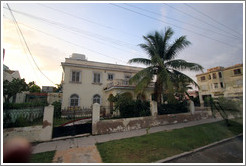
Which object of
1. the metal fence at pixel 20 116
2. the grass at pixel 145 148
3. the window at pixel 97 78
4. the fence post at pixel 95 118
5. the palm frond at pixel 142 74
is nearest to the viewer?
the grass at pixel 145 148

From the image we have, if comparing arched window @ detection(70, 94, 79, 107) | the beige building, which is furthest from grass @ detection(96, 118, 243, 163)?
arched window @ detection(70, 94, 79, 107)

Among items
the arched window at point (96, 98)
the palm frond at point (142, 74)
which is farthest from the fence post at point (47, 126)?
the arched window at point (96, 98)

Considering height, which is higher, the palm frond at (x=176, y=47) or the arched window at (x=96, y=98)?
the palm frond at (x=176, y=47)

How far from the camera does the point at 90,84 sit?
46.6ft

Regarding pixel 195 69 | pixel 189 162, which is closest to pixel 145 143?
pixel 189 162

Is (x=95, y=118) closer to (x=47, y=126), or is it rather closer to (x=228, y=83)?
(x=47, y=126)

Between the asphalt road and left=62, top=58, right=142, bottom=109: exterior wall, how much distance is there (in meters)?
11.4

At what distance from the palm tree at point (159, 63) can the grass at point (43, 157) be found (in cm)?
661

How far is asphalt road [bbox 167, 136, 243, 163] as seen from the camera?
12.8 feet

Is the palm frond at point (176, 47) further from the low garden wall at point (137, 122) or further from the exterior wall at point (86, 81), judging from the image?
the exterior wall at point (86, 81)

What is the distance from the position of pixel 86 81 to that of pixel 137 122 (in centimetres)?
935

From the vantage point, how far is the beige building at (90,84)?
12.5m

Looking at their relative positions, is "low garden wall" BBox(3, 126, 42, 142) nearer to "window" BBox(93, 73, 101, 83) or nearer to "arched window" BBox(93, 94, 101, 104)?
"arched window" BBox(93, 94, 101, 104)

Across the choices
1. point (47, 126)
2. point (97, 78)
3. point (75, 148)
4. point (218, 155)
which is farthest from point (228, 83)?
point (97, 78)
